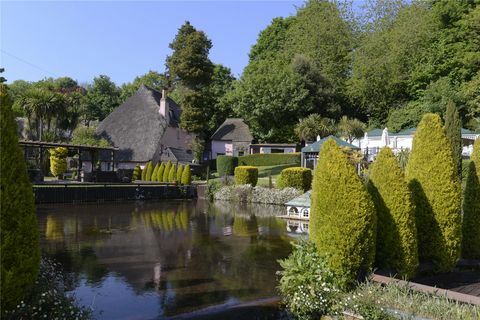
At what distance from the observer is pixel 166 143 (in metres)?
46.5

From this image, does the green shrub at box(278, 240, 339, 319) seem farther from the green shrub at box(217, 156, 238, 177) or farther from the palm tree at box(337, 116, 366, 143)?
the palm tree at box(337, 116, 366, 143)

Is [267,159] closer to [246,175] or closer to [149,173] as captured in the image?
[149,173]

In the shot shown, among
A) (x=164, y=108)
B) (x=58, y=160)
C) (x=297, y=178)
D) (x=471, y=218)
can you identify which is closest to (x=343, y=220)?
(x=471, y=218)

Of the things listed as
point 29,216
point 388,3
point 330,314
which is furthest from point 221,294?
point 388,3

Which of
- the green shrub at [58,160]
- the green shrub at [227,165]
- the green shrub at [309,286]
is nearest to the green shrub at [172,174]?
the green shrub at [227,165]

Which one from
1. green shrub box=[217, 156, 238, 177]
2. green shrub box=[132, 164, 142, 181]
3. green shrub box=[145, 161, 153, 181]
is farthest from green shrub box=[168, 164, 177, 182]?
green shrub box=[217, 156, 238, 177]

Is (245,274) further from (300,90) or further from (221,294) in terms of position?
(300,90)

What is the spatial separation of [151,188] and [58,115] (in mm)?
17539

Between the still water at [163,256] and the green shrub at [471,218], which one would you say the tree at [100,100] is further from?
the green shrub at [471,218]

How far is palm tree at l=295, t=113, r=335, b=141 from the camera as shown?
42.4 meters

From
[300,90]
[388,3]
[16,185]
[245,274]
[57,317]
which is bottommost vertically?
[245,274]

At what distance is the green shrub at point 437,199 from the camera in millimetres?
8922

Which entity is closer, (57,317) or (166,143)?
(57,317)

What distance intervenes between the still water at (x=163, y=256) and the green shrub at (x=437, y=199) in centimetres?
345
